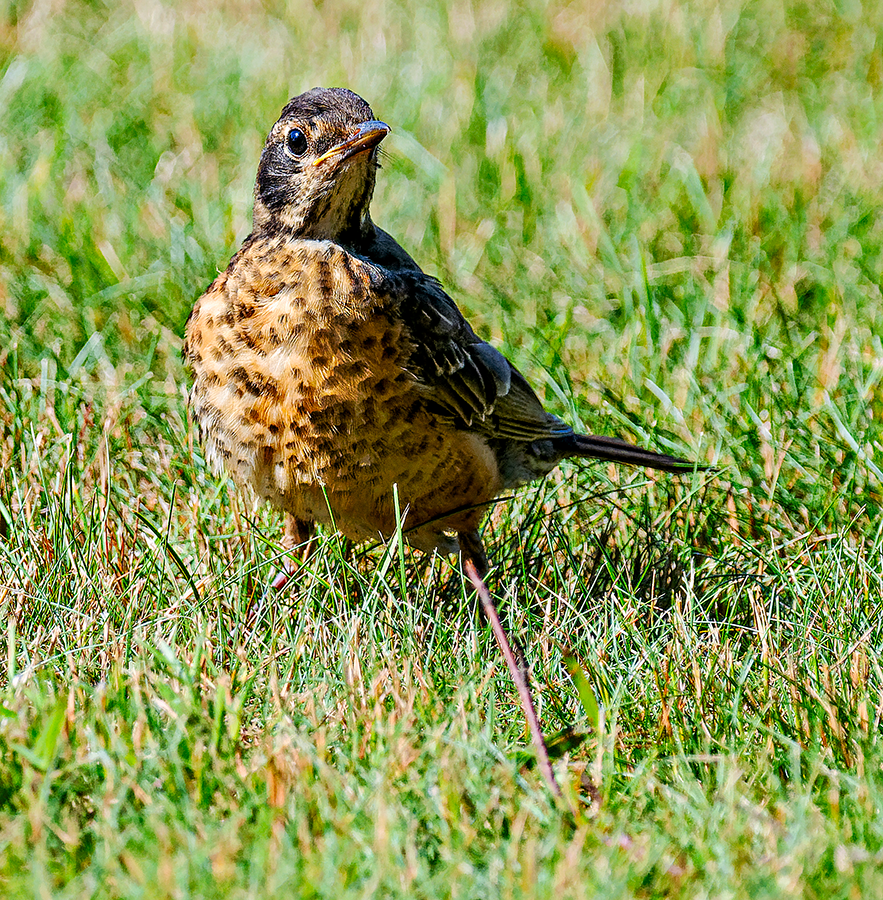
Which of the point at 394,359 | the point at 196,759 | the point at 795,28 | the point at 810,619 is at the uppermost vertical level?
the point at 795,28

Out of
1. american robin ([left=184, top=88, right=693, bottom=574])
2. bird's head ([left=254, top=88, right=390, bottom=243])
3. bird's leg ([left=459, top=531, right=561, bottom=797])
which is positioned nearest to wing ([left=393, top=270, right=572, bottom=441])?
american robin ([left=184, top=88, right=693, bottom=574])

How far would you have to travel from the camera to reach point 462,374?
4316 millimetres

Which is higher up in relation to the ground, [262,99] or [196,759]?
[262,99]

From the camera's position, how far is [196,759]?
2877mm

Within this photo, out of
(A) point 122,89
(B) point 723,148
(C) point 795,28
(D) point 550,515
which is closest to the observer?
(D) point 550,515

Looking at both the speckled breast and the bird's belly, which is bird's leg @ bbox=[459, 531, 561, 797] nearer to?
the bird's belly

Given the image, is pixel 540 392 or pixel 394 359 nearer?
pixel 394 359

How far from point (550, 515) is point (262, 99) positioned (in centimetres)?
371

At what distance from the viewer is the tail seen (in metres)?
4.58

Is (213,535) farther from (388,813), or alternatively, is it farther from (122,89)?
(122,89)

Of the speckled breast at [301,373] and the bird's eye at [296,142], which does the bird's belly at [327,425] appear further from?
the bird's eye at [296,142]

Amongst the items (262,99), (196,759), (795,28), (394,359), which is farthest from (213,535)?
(795,28)

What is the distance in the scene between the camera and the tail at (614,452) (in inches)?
180

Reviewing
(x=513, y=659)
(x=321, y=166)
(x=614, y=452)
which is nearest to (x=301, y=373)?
(x=321, y=166)
